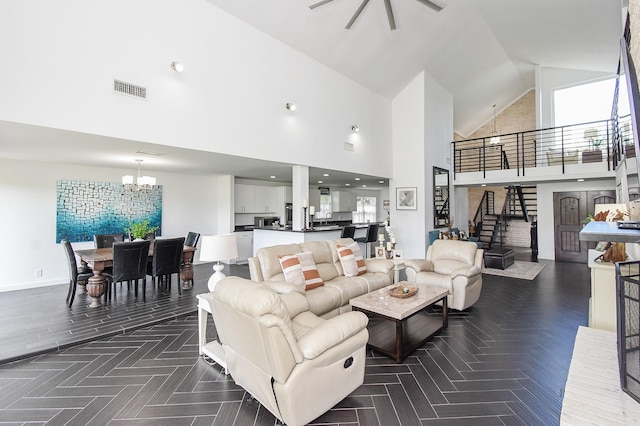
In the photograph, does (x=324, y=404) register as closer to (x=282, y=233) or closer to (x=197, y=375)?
(x=197, y=375)

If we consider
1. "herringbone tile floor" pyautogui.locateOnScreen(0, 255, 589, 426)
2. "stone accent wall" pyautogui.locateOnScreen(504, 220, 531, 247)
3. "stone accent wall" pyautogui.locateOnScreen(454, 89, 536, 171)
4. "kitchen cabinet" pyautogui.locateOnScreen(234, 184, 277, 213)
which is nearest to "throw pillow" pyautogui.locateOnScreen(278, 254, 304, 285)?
"herringbone tile floor" pyautogui.locateOnScreen(0, 255, 589, 426)

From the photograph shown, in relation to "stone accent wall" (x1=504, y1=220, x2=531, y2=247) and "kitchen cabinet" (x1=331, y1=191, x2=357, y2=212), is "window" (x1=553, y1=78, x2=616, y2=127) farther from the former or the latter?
"kitchen cabinet" (x1=331, y1=191, x2=357, y2=212)

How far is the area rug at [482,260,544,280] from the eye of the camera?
241 inches

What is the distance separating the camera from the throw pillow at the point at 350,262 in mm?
4152

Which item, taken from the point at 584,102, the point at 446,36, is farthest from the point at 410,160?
the point at 584,102

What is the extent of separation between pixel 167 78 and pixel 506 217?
11008 mm

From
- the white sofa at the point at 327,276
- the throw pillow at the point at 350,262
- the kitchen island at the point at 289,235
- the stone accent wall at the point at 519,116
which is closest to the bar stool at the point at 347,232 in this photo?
the kitchen island at the point at 289,235

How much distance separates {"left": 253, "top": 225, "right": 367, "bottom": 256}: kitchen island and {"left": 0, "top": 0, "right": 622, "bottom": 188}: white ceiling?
4.43 ft

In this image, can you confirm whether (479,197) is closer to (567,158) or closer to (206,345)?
(567,158)

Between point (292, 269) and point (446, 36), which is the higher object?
point (446, 36)

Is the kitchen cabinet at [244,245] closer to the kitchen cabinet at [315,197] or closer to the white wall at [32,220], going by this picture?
the white wall at [32,220]

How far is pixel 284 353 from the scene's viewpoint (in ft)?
5.74

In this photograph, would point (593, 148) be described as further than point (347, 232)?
Yes

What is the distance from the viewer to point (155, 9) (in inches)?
147
